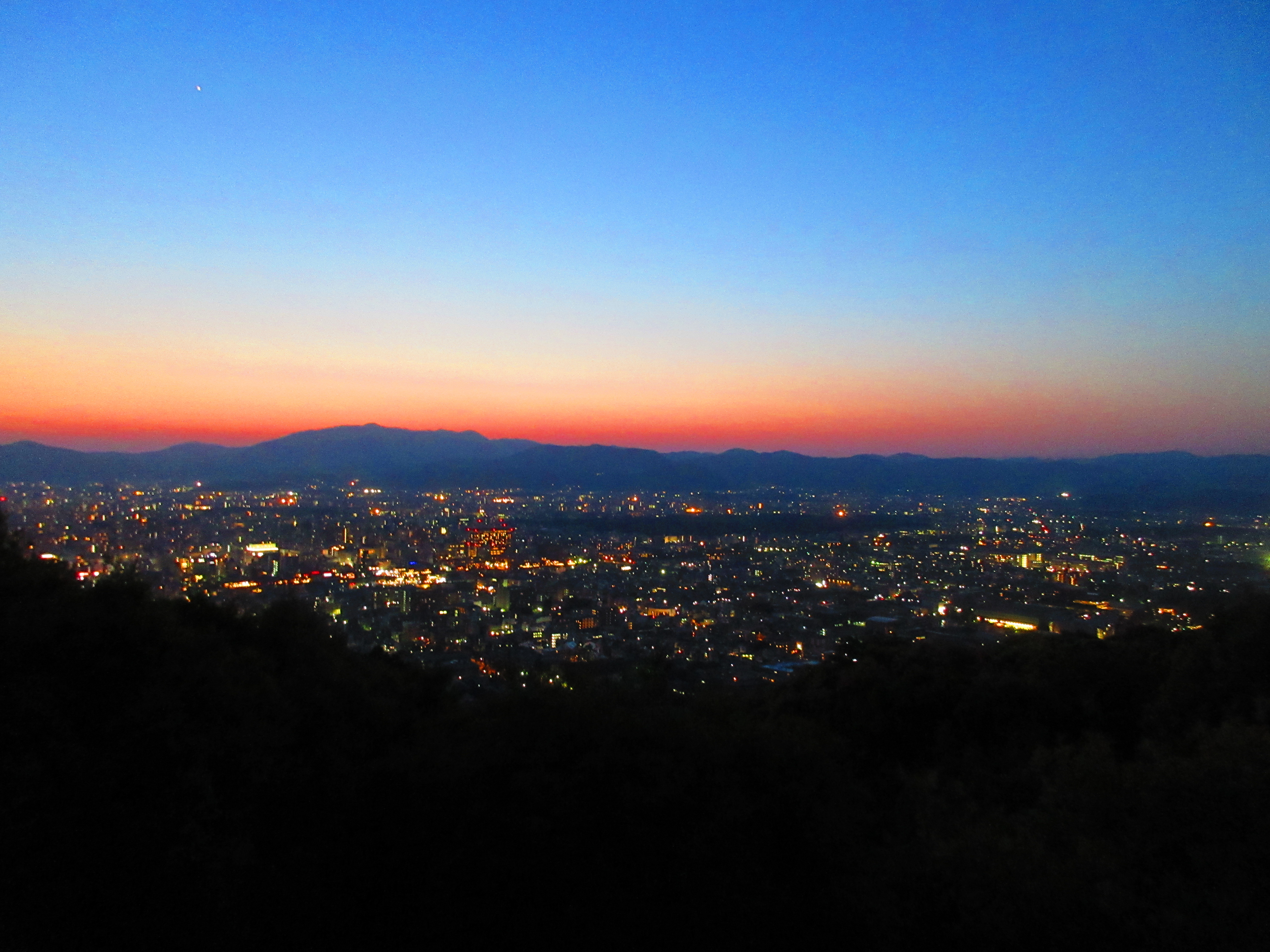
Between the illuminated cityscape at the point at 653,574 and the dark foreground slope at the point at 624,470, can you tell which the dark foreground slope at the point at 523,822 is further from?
the dark foreground slope at the point at 624,470

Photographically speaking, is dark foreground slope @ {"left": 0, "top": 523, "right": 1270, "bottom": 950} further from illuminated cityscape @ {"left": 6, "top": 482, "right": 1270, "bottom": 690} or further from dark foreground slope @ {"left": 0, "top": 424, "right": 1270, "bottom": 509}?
dark foreground slope @ {"left": 0, "top": 424, "right": 1270, "bottom": 509}

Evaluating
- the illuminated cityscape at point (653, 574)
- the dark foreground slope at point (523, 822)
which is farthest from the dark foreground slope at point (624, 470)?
the dark foreground slope at point (523, 822)

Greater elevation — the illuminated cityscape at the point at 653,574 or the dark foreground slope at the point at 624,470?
the dark foreground slope at the point at 624,470

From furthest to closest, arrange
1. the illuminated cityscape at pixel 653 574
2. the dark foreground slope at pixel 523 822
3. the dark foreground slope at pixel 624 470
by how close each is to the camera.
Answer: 1. the dark foreground slope at pixel 624 470
2. the illuminated cityscape at pixel 653 574
3. the dark foreground slope at pixel 523 822

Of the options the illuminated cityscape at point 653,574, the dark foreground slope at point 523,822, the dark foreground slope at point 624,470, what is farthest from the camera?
the dark foreground slope at point 624,470

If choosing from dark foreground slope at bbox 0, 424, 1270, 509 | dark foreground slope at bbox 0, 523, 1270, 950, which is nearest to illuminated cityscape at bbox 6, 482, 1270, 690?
dark foreground slope at bbox 0, 523, 1270, 950

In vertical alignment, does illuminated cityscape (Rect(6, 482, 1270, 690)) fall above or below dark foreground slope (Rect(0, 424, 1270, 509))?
below

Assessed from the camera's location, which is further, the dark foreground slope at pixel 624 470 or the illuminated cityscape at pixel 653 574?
the dark foreground slope at pixel 624 470

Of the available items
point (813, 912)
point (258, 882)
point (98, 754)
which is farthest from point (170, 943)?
point (813, 912)
